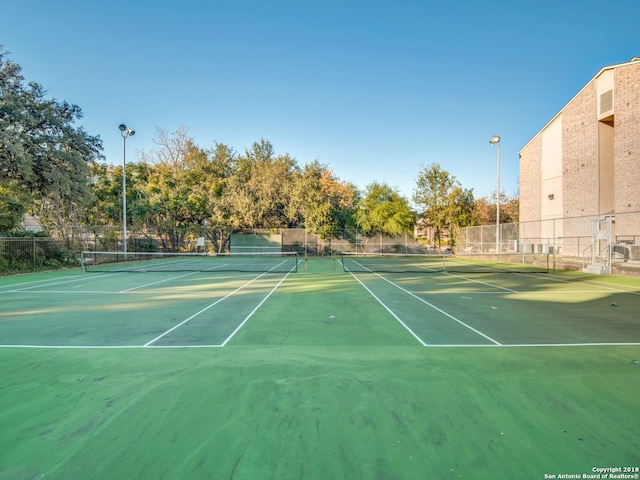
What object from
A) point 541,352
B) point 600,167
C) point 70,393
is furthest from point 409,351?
point 600,167

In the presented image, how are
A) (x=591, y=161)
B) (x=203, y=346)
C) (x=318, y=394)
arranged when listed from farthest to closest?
1. (x=591, y=161)
2. (x=203, y=346)
3. (x=318, y=394)

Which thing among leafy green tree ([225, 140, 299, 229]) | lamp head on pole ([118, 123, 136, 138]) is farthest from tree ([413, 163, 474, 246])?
lamp head on pole ([118, 123, 136, 138])

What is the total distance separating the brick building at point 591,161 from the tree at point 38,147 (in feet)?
95.4

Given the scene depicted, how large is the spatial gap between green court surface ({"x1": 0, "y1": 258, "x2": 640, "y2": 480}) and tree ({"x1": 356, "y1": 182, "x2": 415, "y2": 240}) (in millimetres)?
26149

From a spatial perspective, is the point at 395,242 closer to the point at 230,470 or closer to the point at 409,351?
the point at 409,351

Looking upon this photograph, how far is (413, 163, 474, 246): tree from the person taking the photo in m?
36.9

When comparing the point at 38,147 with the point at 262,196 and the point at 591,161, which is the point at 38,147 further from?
the point at 591,161

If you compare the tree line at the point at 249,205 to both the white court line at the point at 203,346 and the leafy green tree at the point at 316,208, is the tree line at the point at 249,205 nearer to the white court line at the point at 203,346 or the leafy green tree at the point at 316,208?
the leafy green tree at the point at 316,208

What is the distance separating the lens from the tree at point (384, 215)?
114 ft

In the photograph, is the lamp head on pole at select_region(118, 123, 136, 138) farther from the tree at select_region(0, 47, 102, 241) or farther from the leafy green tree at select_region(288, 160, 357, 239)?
the leafy green tree at select_region(288, 160, 357, 239)

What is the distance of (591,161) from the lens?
79.4ft

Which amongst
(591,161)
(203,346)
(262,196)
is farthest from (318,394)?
(262,196)

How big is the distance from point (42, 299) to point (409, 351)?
1122 centimetres

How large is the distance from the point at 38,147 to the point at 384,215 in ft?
88.5
